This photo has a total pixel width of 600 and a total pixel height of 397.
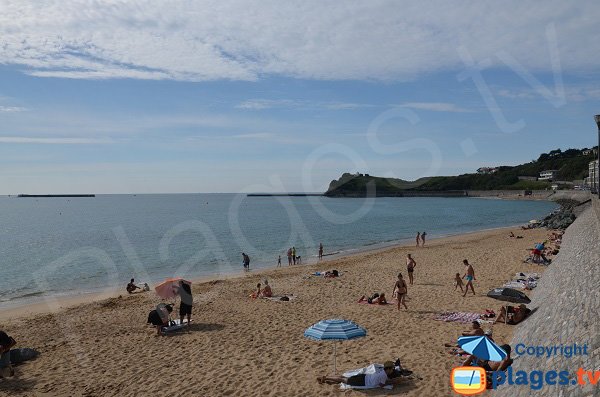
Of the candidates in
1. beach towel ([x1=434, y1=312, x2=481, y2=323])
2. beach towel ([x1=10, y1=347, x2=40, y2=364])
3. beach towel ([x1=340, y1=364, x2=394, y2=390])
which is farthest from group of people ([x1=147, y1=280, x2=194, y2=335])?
beach towel ([x1=434, y1=312, x2=481, y2=323])

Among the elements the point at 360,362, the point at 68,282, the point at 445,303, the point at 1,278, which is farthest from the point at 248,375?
the point at 1,278

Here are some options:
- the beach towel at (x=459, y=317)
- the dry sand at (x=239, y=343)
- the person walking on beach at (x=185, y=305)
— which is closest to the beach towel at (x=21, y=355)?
the dry sand at (x=239, y=343)

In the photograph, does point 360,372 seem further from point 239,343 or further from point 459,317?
point 459,317

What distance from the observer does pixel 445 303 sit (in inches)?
642

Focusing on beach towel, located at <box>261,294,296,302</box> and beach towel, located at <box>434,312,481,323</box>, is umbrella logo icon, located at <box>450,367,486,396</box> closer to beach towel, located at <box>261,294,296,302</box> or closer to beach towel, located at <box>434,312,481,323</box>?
beach towel, located at <box>434,312,481,323</box>

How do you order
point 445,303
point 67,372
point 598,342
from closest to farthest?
1. point 598,342
2. point 67,372
3. point 445,303

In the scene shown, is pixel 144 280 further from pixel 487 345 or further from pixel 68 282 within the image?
pixel 487 345

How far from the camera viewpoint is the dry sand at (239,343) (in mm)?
9906

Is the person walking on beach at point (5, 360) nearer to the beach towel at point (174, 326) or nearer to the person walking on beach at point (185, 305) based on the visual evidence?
the beach towel at point (174, 326)

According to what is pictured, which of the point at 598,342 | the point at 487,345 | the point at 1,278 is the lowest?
the point at 1,278

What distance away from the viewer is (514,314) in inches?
491

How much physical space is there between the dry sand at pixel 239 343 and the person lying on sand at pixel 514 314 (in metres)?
0.24

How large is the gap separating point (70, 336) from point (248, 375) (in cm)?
766

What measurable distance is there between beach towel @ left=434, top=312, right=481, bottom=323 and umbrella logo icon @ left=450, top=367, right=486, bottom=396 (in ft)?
14.0
